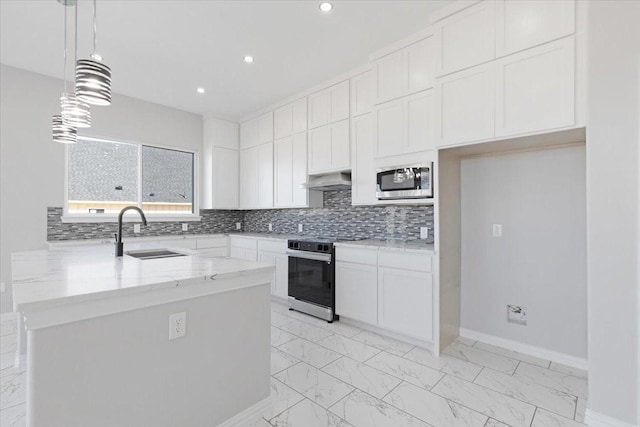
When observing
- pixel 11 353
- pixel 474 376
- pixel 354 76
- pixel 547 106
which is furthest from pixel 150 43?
pixel 474 376

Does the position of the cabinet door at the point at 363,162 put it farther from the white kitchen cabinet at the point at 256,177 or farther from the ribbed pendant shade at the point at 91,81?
the ribbed pendant shade at the point at 91,81

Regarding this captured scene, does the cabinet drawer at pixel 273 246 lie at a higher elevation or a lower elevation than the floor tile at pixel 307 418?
higher

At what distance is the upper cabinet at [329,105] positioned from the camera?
377 centimetres

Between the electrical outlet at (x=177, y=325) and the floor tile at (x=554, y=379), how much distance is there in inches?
97.0

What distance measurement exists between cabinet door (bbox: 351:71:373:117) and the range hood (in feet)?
2.47

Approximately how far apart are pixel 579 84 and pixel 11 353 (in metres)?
5.02

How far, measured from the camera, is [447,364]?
8.48ft

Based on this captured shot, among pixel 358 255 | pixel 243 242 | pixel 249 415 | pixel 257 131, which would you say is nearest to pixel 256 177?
pixel 257 131

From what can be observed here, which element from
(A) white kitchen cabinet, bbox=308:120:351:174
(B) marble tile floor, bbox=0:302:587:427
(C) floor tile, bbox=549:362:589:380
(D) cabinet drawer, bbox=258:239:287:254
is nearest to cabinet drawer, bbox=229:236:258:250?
(D) cabinet drawer, bbox=258:239:287:254

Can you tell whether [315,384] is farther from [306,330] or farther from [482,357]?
[482,357]

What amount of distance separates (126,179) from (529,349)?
17.6 ft

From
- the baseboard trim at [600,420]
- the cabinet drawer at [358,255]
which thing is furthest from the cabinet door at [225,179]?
the baseboard trim at [600,420]

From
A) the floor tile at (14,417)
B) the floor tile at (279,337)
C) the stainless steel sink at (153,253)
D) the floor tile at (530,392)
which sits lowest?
the floor tile at (279,337)

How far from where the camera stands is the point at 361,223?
404 centimetres
